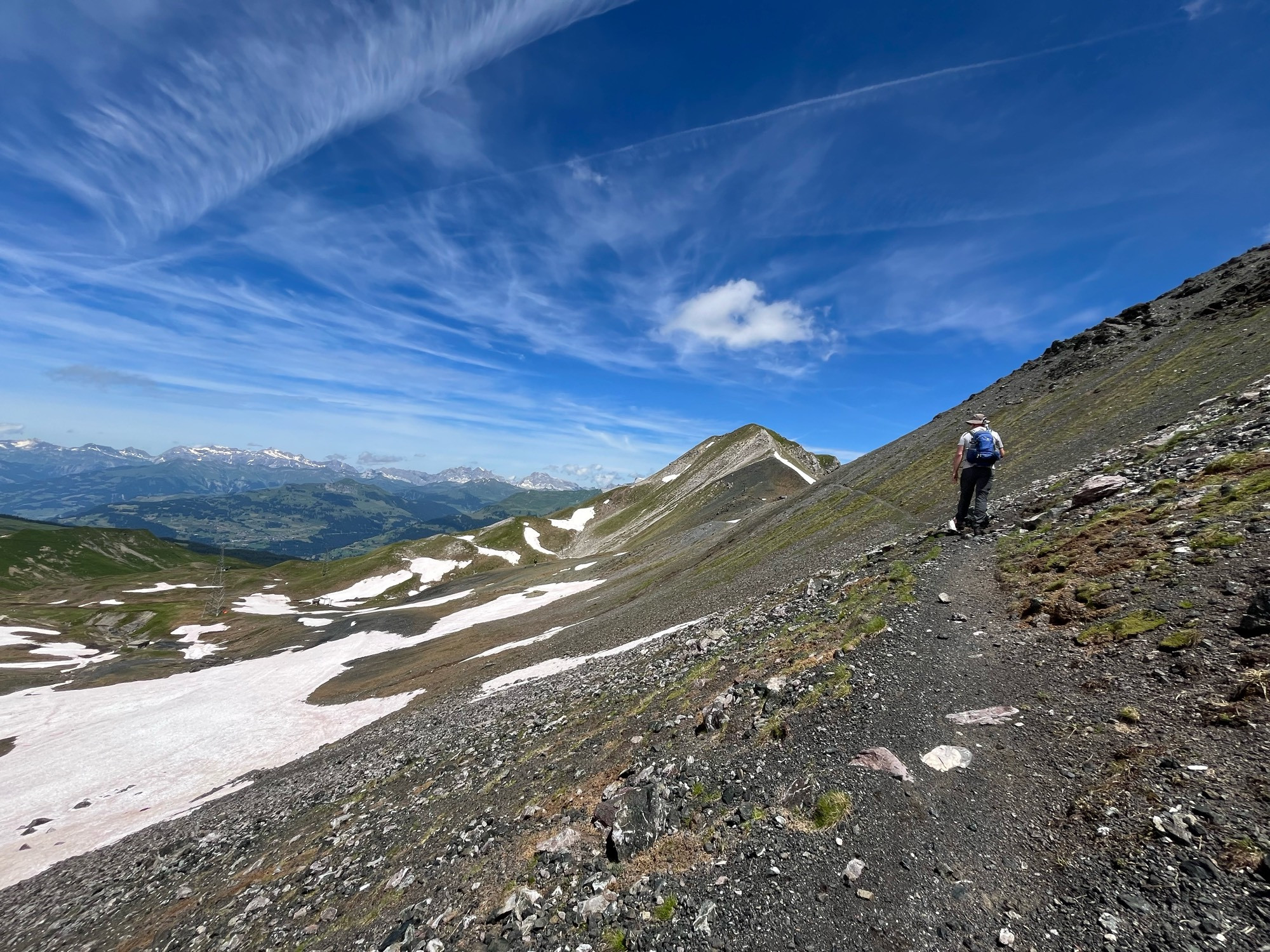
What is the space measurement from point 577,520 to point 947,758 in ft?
546

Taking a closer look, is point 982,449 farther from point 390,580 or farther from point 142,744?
point 390,580

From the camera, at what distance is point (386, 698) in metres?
40.5

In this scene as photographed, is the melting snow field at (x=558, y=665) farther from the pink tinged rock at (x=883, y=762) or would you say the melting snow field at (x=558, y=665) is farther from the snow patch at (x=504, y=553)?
the snow patch at (x=504, y=553)

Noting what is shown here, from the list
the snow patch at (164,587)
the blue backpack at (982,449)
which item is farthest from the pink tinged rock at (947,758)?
the snow patch at (164,587)

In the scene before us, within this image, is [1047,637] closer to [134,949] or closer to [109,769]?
[134,949]

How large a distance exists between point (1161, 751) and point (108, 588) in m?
195

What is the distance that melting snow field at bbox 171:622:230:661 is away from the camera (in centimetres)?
7906

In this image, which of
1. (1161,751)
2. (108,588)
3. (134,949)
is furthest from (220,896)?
(108,588)

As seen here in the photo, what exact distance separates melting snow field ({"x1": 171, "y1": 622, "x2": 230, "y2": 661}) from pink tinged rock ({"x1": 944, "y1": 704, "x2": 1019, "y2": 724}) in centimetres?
9453

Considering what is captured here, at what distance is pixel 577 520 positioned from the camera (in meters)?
173

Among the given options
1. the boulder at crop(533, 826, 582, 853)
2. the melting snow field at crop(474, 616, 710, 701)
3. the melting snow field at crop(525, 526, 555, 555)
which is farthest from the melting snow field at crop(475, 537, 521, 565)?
the boulder at crop(533, 826, 582, 853)

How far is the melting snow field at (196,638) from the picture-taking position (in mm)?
79062

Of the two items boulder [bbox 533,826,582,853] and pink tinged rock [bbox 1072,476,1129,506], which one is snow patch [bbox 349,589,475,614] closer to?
boulder [bbox 533,826,582,853]

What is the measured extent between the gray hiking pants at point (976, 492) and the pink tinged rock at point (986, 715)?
43.1ft
